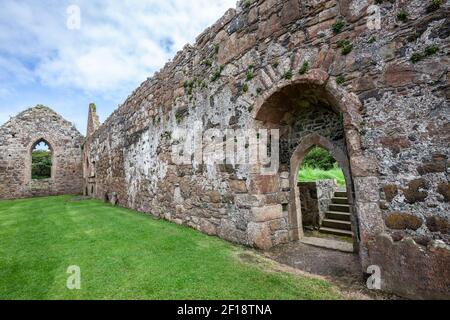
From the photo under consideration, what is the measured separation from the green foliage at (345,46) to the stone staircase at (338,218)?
372 cm

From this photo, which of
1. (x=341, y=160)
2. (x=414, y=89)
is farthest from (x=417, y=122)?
(x=341, y=160)

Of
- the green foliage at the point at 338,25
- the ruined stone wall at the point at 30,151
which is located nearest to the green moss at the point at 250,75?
the green foliage at the point at 338,25

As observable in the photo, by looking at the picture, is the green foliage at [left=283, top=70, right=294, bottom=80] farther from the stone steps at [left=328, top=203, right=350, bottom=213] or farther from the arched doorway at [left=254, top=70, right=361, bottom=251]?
the stone steps at [left=328, top=203, right=350, bottom=213]

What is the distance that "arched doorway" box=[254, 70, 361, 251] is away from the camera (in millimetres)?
3218

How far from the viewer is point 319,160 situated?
14047 mm

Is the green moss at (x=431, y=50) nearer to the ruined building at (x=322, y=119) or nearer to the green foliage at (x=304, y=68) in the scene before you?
the ruined building at (x=322, y=119)

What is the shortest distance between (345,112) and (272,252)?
2.41 m

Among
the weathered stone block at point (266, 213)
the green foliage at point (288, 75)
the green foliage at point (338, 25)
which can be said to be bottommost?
the weathered stone block at point (266, 213)

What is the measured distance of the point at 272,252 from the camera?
426 cm

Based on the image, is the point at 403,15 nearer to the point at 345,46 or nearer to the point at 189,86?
the point at 345,46

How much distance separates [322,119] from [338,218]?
9.12 feet

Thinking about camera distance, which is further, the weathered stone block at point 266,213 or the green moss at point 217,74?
the green moss at point 217,74

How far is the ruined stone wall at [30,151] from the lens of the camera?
607 inches
